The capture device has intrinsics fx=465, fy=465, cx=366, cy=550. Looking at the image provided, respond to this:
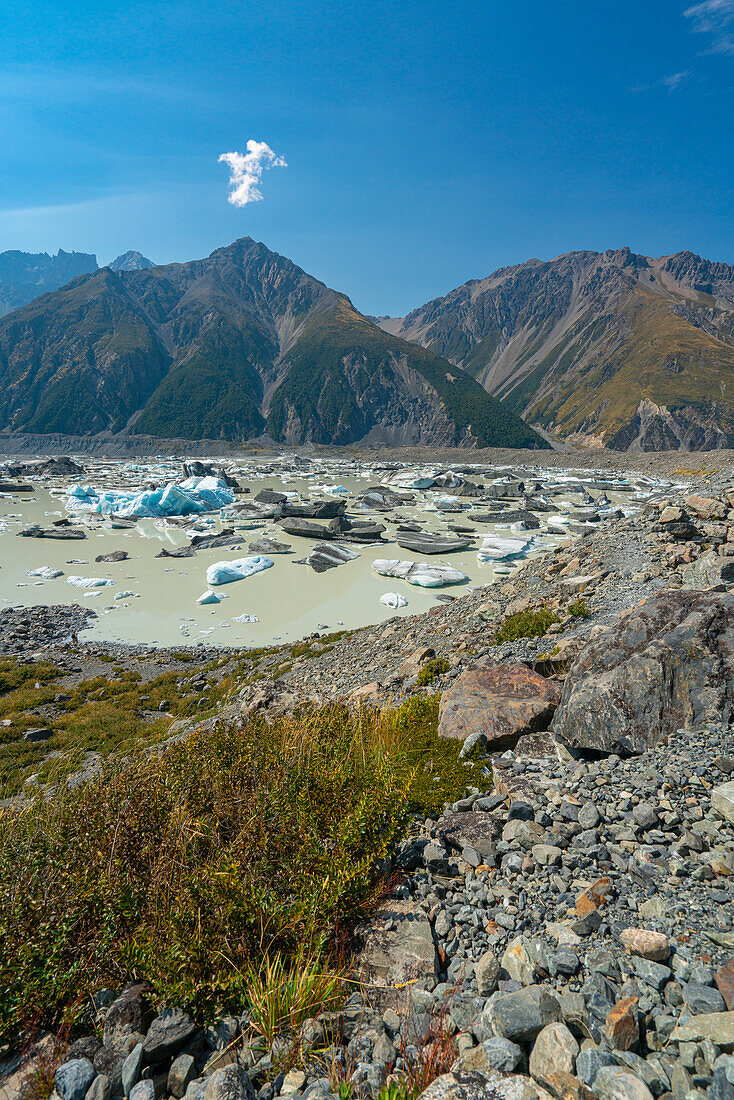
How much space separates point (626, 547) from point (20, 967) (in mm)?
13712

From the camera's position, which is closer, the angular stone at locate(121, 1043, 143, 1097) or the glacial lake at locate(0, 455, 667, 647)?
the angular stone at locate(121, 1043, 143, 1097)

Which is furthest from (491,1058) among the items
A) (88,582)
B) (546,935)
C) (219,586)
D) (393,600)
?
(88,582)

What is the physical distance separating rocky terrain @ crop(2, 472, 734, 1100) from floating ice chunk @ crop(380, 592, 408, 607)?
1579cm

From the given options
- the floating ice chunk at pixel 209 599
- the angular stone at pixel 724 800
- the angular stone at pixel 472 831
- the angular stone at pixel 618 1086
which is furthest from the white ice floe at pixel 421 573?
the angular stone at pixel 618 1086

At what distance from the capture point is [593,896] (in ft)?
10.4

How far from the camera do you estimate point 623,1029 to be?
2.25m

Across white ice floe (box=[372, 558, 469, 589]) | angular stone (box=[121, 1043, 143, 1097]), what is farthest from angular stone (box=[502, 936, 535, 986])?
white ice floe (box=[372, 558, 469, 589])

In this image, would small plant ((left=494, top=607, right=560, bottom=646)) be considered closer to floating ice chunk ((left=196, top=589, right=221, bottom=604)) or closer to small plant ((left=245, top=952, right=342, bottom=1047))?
small plant ((left=245, top=952, right=342, bottom=1047))

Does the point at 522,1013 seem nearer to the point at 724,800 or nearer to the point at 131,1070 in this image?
the point at 131,1070

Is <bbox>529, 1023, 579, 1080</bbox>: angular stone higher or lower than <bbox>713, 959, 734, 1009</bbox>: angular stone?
lower

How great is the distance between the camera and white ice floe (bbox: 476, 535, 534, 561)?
99.9 ft

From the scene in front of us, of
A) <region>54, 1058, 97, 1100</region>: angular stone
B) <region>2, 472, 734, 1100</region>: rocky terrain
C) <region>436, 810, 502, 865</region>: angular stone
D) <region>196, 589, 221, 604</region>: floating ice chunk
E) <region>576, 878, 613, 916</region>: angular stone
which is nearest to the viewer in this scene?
<region>2, 472, 734, 1100</region>: rocky terrain

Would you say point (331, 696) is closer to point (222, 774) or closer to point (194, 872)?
point (222, 774)

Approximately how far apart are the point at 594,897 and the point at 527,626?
6.66m
